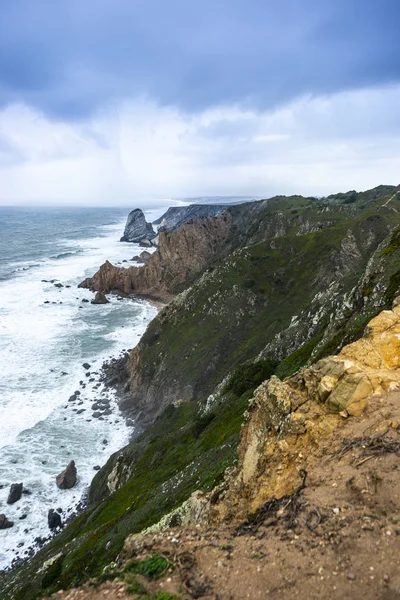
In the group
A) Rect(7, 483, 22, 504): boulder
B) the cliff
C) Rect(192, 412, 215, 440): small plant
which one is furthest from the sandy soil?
Rect(7, 483, 22, 504): boulder

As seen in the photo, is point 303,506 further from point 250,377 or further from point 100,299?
point 100,299

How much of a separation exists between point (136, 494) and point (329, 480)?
83.3ft

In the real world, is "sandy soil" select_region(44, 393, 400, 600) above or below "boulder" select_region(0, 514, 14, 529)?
above

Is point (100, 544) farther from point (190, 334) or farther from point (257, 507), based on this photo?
point (190, 334)

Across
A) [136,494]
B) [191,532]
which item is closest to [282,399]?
[191,532]

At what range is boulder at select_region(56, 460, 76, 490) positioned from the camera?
4331 centimetres

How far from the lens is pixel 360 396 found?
41.2 feet

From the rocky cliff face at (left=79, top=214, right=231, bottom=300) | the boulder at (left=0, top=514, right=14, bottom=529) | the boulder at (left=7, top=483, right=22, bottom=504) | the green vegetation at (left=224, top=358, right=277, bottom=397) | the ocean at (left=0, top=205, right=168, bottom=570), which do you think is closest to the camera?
the green vegetation at (left=224, top=358, right=277, bottom=397)

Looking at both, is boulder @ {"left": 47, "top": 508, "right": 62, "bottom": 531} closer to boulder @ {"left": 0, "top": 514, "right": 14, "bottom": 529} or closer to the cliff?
boulder @ {"left": 0, "top": 514, "right": 14, "bottom": 529}

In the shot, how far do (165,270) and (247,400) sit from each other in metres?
98.7

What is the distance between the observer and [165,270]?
128 meters

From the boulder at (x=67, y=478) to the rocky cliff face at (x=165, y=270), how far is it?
3153 inches

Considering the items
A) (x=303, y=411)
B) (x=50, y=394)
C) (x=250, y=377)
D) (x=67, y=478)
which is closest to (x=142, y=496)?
(x=250, y=377)

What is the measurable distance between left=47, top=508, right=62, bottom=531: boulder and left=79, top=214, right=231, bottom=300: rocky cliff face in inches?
3351
